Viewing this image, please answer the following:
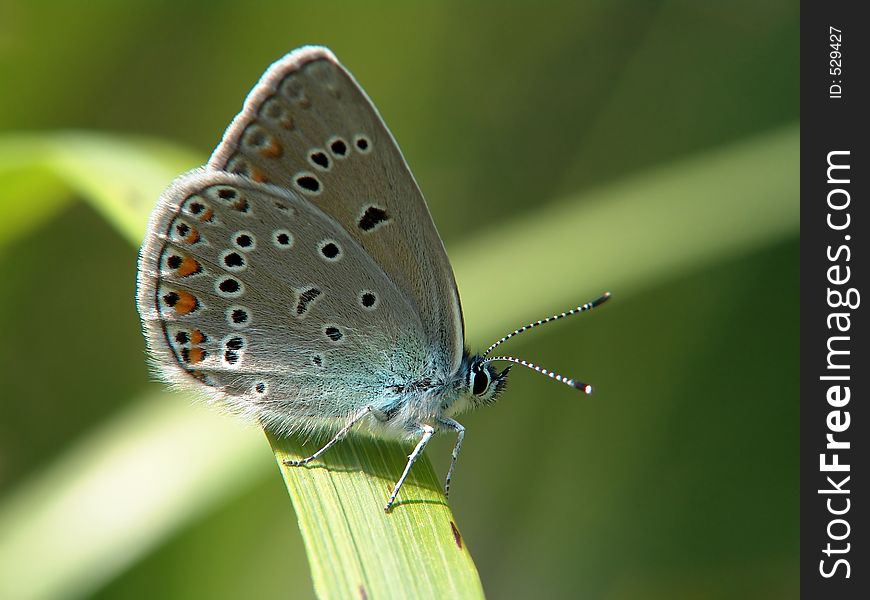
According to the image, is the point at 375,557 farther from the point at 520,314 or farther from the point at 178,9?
the point at 178,9

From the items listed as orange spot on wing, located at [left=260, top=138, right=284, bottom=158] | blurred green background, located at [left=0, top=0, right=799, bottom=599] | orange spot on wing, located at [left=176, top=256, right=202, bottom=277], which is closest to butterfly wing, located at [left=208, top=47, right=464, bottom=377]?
orange spot on wing, located at [left=260, top=138, right=284, bottom=158]

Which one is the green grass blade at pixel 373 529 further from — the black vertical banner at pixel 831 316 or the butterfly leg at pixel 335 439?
the black vertical banner at pixel 831 316

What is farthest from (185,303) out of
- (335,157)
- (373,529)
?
(373,529)

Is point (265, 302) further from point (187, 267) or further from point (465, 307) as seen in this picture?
point (465, 307)

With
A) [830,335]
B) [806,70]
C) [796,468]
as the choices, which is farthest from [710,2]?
[796,468]

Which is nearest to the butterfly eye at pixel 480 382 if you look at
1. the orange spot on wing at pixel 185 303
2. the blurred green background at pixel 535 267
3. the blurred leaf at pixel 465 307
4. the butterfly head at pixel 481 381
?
the butterfly head at pixel 481 381

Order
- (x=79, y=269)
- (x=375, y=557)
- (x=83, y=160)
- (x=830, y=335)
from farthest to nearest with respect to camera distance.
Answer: (x=79, y=269) < (x=830, y=335) < (x=83, y=160) < (x=375, y=557)
